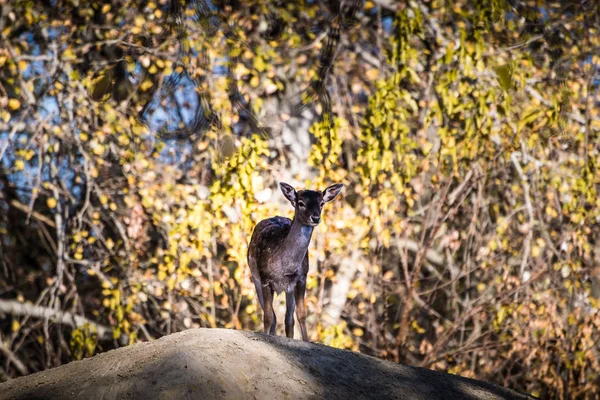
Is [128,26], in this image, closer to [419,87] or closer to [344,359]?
[419,87]

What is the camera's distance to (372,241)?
8.84m

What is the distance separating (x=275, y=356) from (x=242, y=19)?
20.1 feet

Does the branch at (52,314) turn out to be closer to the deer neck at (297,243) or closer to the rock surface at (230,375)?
the rock surface at (230,375)

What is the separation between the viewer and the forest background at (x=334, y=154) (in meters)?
8.37

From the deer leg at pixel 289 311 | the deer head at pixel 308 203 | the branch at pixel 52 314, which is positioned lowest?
the branch at pixel 52 314

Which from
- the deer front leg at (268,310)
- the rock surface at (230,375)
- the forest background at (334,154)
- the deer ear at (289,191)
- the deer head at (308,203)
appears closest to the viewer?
the rock surface at (230,375)

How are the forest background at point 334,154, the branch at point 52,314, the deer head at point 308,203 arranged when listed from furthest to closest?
the branch at point 52,314 < the forest background at point 334,154 < the deer head at point 308,203

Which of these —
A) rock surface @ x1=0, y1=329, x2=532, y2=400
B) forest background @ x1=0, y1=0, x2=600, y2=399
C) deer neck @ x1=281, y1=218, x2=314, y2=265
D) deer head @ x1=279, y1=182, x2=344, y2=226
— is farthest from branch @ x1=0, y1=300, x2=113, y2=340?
deer head @ x1=279, y1=182, x2=344, y2=226

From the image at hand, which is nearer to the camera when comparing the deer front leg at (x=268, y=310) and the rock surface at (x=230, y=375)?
the rock surface at (x=230, y=375)

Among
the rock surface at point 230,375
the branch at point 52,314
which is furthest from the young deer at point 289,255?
the branch at point 52,314

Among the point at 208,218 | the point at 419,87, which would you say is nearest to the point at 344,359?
the point at 208,218

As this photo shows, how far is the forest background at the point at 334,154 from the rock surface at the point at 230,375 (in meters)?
2.72

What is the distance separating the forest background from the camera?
8.37 m

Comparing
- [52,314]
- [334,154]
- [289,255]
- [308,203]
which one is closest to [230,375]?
[289,255]
